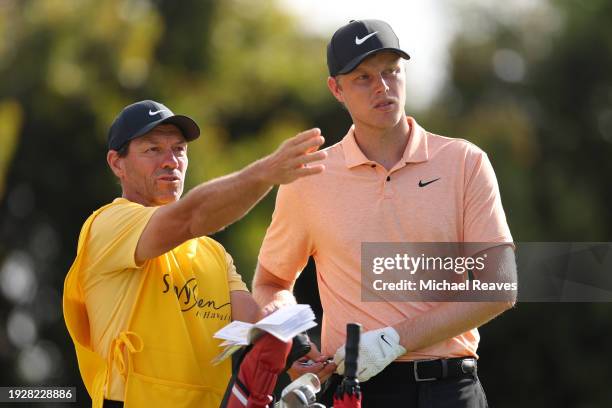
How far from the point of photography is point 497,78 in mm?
22844

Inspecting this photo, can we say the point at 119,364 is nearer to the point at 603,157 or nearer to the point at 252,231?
the point at 252,231

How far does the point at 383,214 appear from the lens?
17.9ft

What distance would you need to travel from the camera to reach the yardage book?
4.78 metres

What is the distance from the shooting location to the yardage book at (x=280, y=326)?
4781mm

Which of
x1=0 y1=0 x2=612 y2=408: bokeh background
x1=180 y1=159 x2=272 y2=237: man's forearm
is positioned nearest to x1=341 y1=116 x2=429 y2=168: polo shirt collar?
x1=180 y1=159 x2=272 y2=237: man's forearm

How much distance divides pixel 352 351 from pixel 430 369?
0.69 m

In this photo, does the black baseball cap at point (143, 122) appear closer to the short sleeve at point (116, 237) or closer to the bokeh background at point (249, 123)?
the short sleeve at point (116, 237)

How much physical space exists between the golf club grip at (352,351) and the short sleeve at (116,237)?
1167 millimetres

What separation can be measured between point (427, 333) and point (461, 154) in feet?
2.62

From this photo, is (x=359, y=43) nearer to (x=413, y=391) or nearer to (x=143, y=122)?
(x=143, y=122)

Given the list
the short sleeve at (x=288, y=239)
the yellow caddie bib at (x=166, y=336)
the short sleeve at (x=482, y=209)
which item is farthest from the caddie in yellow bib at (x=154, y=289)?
the short sleeve at (x=482, y=209)

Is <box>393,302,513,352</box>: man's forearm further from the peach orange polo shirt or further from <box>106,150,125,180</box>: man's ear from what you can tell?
<box>106,150,125,180</box>: man's ear

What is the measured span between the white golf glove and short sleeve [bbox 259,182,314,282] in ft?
1.99

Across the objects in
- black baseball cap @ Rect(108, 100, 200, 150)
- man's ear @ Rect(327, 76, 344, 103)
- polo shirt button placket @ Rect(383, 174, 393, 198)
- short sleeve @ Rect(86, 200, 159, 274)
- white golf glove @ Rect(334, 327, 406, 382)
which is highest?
man's ear @ Rect(327, 76, 344, 103)
